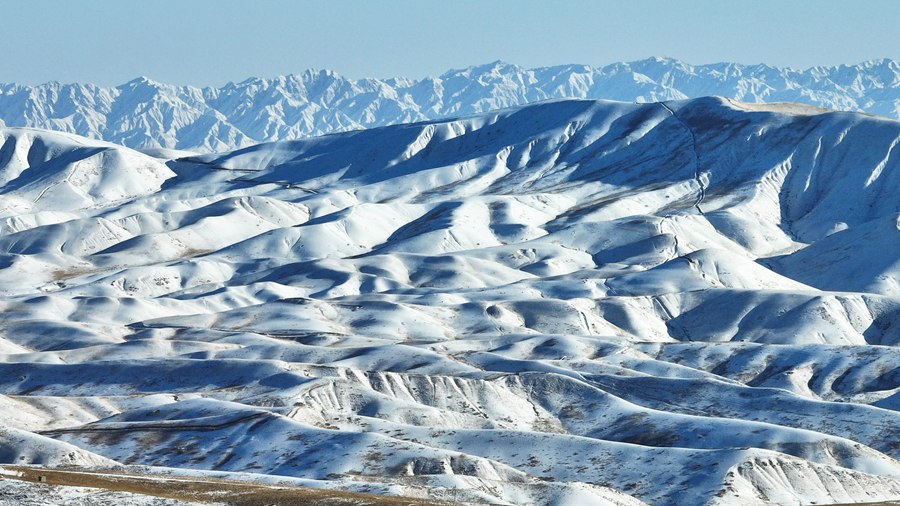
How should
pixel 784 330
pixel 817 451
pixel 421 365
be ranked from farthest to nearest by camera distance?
pixel 784 330
pixel 421 365
pixel 817 451

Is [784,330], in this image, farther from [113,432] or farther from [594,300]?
[113,432]

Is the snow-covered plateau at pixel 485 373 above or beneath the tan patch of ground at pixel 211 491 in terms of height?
beneath

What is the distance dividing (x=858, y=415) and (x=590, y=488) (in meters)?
36.5

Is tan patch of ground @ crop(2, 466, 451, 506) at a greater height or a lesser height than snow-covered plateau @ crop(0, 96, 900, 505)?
greater

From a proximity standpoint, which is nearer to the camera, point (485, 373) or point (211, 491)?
point (211, 491)

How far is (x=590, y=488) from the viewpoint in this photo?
2702 inches

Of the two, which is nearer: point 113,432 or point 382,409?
point 113,432

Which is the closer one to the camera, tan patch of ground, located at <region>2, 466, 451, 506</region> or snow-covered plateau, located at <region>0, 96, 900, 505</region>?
tan patch of ground, located at <region>2, 466, 451, 506</region>

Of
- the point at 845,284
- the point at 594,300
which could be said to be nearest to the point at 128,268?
the point at 594,300

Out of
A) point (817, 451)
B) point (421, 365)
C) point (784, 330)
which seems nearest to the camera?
point (817, 451)

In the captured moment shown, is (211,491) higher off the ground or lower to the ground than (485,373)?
higher

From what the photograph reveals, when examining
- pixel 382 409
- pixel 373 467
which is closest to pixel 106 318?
pixel 382 409

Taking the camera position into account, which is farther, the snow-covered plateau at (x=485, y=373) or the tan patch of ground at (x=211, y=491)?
the snow-covered plateau at (x=485, y=373)

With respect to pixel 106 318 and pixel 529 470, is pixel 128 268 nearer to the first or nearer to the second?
pixel 106 318
